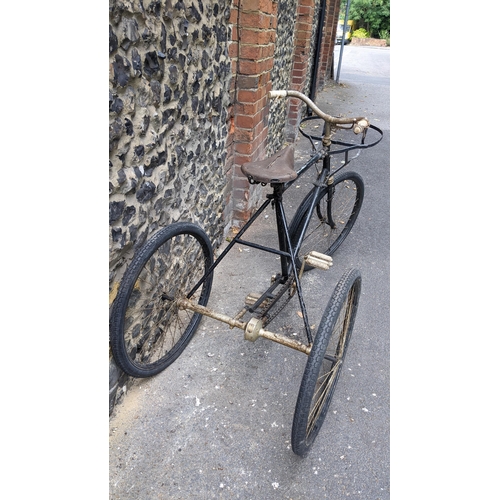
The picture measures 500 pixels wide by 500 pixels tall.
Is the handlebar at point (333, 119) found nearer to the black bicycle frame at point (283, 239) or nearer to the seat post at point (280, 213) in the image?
the black bicycle frame at point (283, 239)

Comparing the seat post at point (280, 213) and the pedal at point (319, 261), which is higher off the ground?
the seat post at point (280, 213)

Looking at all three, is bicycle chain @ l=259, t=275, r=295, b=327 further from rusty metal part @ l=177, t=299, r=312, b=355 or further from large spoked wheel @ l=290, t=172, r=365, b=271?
large spoked wheel @ l=290, t=172, r=365, b=271

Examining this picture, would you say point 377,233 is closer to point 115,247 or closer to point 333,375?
point 333,375

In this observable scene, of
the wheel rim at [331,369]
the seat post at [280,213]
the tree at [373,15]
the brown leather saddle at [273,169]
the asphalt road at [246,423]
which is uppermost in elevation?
the tree at [373,15]

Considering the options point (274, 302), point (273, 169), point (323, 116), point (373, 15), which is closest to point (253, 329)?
point (274, 302)

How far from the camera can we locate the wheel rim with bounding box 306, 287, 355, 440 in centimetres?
191

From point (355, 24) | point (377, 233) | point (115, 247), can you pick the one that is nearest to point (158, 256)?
point (115, 247)

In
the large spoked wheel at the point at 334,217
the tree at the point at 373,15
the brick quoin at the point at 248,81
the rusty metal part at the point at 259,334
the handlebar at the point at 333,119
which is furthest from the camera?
the tree at the point at 373,15

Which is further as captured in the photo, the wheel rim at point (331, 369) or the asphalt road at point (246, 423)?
the wheel rim at point (331, 369)

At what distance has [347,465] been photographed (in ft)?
6.09

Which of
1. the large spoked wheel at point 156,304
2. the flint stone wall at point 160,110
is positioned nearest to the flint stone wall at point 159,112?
the flint stone wall at point 160,110

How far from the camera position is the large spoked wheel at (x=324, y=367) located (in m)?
1.57

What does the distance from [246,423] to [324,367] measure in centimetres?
53

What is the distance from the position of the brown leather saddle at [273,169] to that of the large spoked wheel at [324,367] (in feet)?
1.90
